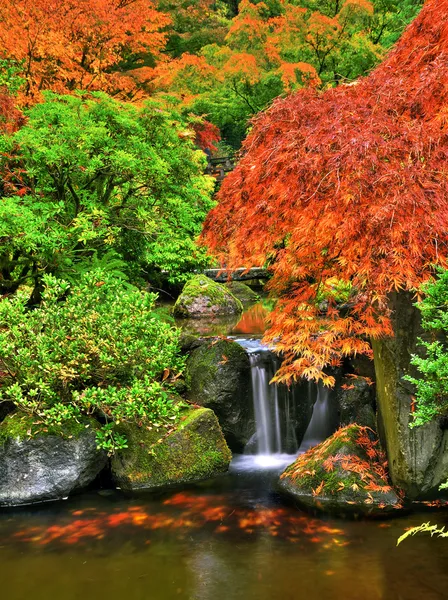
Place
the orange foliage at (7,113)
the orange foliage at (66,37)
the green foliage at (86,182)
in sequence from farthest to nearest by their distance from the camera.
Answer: the orange foliage at (66,37)
the orange foliage at (7,113)
the green foliage at (86,182)

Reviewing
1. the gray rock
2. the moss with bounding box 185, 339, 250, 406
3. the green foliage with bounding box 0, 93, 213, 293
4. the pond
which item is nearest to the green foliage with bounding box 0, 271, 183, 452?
the moss with bounding box 185, 339, 250, 406

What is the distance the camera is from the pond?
511 cm

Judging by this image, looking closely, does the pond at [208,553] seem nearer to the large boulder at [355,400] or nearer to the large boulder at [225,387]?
the large boulder at [225,387]

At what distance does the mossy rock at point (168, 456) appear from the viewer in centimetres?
738

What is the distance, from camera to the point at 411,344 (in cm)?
644

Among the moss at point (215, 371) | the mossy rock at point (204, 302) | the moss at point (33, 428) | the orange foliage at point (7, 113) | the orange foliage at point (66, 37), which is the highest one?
the orange foliage at point (66, 37)

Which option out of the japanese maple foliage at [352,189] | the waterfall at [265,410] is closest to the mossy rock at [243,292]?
the waterfall at [265,410]

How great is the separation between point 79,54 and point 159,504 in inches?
413

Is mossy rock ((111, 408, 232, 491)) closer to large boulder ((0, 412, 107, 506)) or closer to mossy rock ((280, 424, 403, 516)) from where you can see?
large boulder ((0, 412, 107, 506))

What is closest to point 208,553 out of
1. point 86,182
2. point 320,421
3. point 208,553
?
point 208,553

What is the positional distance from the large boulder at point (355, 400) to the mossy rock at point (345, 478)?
0.62 m

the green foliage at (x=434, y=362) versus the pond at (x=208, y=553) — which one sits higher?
the green foliage at (x=434, y=362)

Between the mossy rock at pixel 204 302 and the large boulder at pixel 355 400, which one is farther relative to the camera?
the mossy rock at pixel 204 302

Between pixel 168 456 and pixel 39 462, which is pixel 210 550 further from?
pixel 39 462
